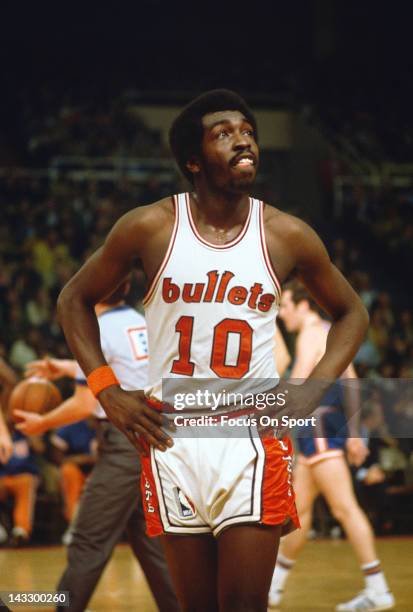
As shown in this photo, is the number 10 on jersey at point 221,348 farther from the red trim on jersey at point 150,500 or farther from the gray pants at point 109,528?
the gray pants at point 109,528

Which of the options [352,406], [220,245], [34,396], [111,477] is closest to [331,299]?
[220,245]

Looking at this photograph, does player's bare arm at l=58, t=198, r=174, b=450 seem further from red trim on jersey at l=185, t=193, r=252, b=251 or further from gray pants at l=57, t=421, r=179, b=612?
gray pants at l=57, t=421, r=179, b=612

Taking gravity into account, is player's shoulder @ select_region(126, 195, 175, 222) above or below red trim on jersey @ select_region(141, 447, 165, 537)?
above

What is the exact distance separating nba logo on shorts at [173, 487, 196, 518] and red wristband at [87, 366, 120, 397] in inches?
15.3

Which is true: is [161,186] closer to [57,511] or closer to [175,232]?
[57,511]

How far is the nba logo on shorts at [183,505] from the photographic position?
2992 mm

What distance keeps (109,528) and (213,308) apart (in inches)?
79.3

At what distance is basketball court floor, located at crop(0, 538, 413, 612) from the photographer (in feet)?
19.9

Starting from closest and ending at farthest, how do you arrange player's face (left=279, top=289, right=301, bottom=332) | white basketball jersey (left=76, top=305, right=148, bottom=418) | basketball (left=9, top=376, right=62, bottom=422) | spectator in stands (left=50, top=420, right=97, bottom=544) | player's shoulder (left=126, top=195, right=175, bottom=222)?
player's shoulder (left=126, top=195, right=175, bottom=222) < white basketball jersey (left=76, top=305, right=148, bottom=418) < basketball (left=9, top=376, right=62, bottom=422) < player's face (left=279, top=289, right=301, bottom=332) < spectator in stands (left=50, top=420, right=97, bottom=544)

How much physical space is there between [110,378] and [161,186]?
1159 cm

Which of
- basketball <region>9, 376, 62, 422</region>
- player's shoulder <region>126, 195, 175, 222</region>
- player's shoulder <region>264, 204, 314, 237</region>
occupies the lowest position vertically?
basketball <region>9, 376, 62, 422</region>

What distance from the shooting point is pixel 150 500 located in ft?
10.1

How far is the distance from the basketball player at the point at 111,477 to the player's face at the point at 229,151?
1668 millimetres

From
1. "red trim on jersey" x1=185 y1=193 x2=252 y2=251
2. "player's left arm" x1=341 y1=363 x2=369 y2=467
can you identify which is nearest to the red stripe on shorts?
"red trim on jersey" x1=185 y1=193 x2=252 y2=251
